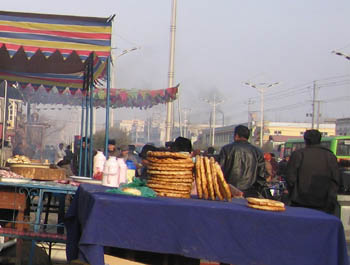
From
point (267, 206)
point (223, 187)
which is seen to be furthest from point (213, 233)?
point (223, 187)

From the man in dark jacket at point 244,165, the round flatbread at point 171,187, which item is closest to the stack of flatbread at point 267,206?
the round flatbread at point 171,187

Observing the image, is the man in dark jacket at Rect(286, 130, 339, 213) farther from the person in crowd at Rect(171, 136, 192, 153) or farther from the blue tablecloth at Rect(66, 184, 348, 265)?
the blue tablecloth at Rect(66, 184, 348, 265)

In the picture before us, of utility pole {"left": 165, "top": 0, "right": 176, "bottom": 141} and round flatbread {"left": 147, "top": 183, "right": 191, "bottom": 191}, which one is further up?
utility pole {"left": 165, "top": 0, "right": 176, "bottom": 141}

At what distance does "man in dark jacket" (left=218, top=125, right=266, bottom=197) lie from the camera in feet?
23.5

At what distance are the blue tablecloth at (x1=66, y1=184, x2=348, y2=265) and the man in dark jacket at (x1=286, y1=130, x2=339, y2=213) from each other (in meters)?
2.53

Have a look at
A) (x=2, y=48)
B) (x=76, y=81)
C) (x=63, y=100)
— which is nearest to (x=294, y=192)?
(x=2, y=48)

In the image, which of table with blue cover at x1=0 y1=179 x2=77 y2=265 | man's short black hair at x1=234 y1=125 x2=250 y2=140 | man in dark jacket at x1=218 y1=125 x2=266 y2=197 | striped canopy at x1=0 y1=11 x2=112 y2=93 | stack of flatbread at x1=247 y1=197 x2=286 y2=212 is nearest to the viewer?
stack of flatbread at x1=247 y1=197 x2=286 y2=212

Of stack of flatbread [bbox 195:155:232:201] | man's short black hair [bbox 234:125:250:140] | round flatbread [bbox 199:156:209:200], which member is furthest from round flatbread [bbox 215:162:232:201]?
man's short black hair [bbox 234:125:250:140]

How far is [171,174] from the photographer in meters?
4.86

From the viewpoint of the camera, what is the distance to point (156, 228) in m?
4.28

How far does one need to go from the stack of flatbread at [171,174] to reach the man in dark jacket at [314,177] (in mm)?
2307

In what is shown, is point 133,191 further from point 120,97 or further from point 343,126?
point 343,126

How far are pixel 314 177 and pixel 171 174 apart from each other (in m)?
2.58

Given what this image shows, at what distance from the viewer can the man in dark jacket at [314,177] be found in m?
6.80
